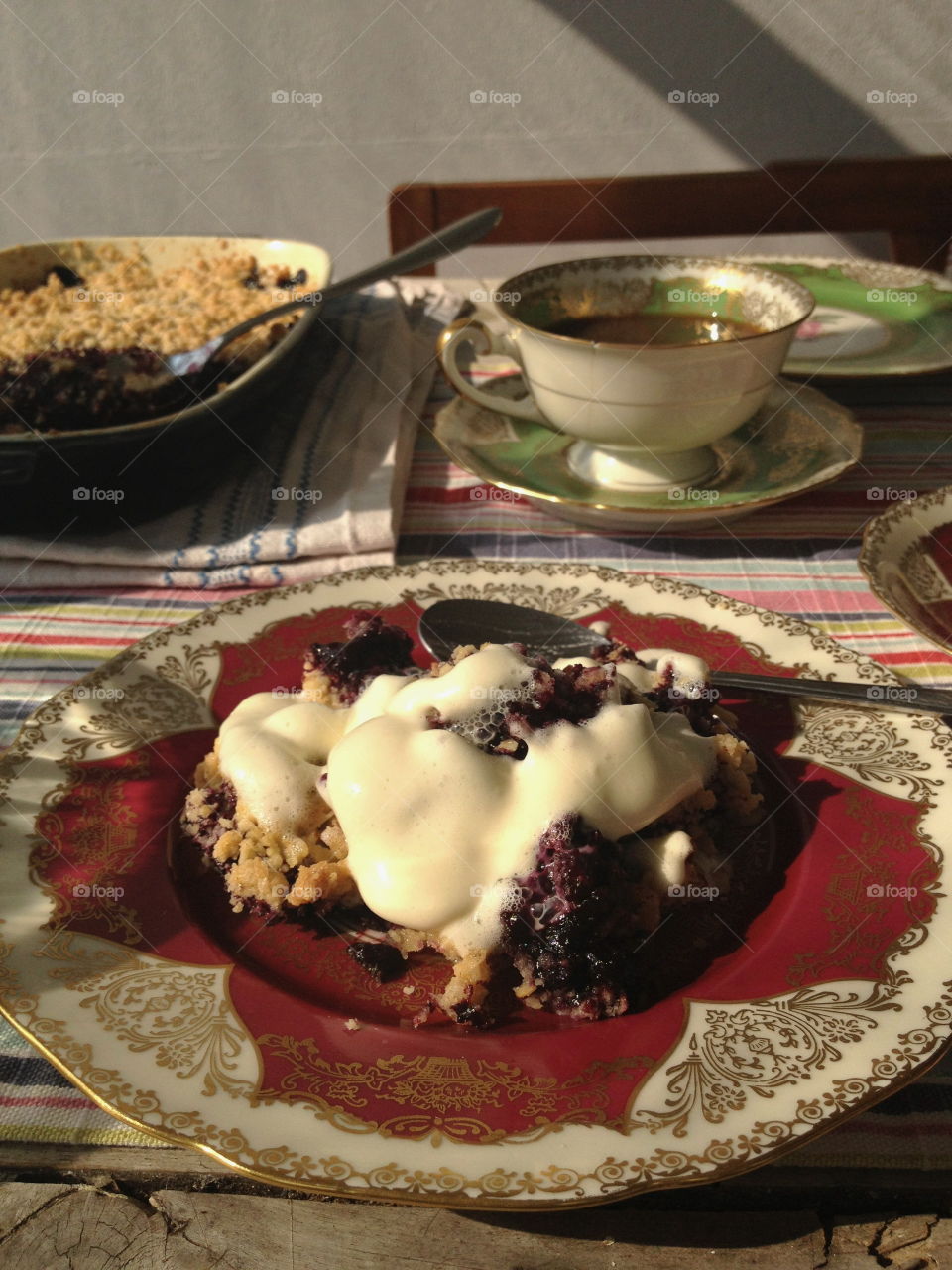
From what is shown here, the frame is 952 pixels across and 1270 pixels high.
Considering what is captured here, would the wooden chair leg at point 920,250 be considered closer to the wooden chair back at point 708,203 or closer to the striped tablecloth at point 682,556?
the wooden chair back at point 708,203

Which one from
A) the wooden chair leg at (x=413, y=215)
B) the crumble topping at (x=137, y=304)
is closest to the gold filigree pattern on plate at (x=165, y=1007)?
the crumble topping at (x=137, y=304)

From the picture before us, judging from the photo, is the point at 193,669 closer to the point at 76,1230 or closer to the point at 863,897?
the point at 76,1230

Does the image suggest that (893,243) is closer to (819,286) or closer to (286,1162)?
(819,286)

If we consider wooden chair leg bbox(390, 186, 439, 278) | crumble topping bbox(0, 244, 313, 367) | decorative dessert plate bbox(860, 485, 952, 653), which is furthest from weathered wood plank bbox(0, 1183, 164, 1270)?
wooden chair leg bbox(390, 186, 439, 278)

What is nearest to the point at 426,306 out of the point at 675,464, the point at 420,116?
the point at 675,464

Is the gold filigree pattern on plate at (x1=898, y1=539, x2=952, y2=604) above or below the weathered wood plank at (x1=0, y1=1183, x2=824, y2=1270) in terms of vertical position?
above

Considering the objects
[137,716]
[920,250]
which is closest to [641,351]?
[137,716]

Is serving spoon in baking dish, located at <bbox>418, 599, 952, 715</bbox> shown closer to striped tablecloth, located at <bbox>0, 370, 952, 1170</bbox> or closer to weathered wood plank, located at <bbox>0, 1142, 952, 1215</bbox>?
striped tablecloth, located at <bbox>0, 370, 952, 1170</bbox>
